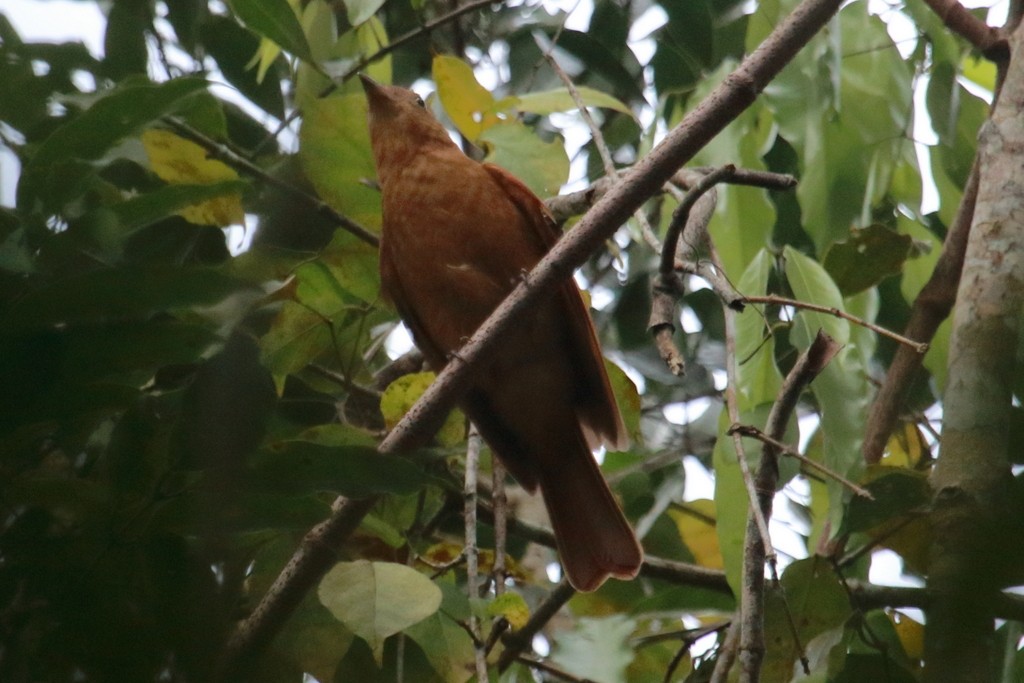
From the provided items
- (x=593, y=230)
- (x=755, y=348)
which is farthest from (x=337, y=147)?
(x=755, y=348)

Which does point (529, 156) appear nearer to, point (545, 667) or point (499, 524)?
point (499, 524)

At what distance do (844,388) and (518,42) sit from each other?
2104mm

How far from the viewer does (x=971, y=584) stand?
0.66 m

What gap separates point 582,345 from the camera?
3168 millimetres

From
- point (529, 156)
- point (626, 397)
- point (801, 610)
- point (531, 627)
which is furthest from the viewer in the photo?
point (529, 156)

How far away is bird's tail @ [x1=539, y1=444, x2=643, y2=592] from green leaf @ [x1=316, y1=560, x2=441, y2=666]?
967mm

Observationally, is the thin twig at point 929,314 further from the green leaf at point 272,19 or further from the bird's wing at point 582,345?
the green leaf at point 272,19

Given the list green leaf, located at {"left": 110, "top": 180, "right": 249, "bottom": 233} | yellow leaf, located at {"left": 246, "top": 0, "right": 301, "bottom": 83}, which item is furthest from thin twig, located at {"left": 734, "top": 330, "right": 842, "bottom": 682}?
yellow leaf, located at {"left": 246, "top": 0, "right": 301, "bottom": 83}

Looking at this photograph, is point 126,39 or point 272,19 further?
point 272,19

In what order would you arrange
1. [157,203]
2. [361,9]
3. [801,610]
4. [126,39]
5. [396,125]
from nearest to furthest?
[157,203] < [126,39] < [801,610] < [361,9] < [396,125]

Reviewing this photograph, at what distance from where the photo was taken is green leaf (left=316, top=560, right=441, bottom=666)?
1883 mm

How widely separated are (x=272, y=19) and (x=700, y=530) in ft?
6.63

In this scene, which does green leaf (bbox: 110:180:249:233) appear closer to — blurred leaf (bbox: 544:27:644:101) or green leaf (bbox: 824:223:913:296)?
green leaf (bbox: 824:223:913:296)

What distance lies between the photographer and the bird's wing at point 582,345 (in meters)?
3.09
